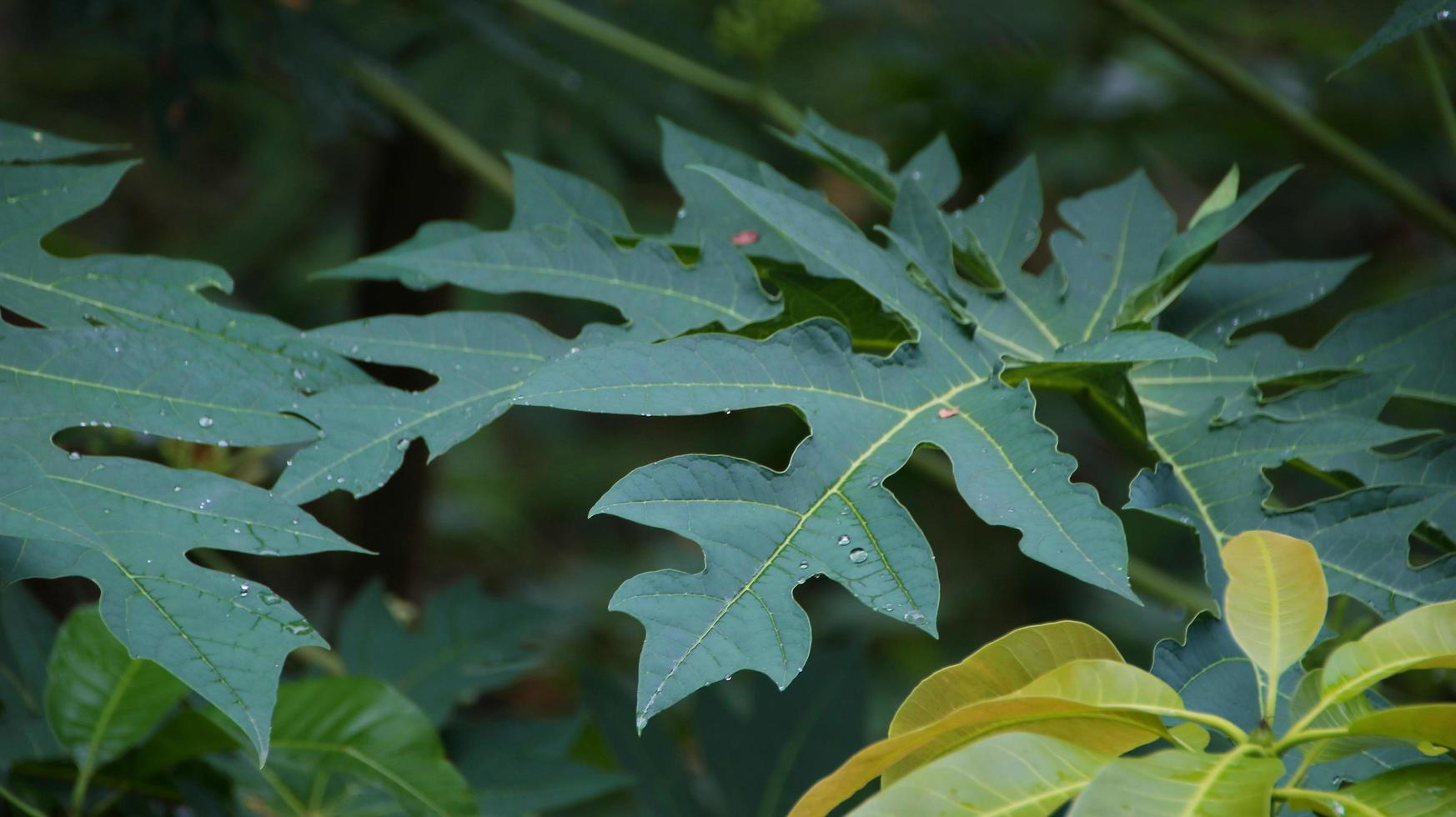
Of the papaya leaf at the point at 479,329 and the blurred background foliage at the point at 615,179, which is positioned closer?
the papaya leaf at the point at 479,329

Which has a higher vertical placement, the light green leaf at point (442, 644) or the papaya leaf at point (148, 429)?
the papaya leaf at point (148, 429)

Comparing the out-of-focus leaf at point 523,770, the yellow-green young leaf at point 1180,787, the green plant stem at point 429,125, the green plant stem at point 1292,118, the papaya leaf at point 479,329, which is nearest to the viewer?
the yellow-green young leaf at point 1180,787

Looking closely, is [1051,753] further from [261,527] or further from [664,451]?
[664,451]

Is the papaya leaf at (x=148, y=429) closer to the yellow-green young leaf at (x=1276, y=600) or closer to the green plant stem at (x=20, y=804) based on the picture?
the green plant stem at (x=20, y=804)

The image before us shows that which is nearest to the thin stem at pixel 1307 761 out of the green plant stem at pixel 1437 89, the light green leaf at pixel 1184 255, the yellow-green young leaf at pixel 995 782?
the yellow-green young leaf at pixel 995 782

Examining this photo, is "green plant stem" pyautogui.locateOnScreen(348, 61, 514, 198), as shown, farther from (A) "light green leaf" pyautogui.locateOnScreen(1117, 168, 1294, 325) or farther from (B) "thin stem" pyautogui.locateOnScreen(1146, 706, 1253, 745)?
(B) "thin stem" pyautogui.locateOnScreen(1146, 706, 1253, 745)

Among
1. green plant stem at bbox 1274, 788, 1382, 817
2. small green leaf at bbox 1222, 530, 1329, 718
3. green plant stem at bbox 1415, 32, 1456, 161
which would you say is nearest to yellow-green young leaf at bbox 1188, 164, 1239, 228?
green plant stem at bbox 1415, 32, 1456, 161

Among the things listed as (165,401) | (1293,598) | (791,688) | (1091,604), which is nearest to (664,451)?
(1091,604)

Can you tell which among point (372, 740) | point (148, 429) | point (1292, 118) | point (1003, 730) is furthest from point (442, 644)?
point (1292, 118)
